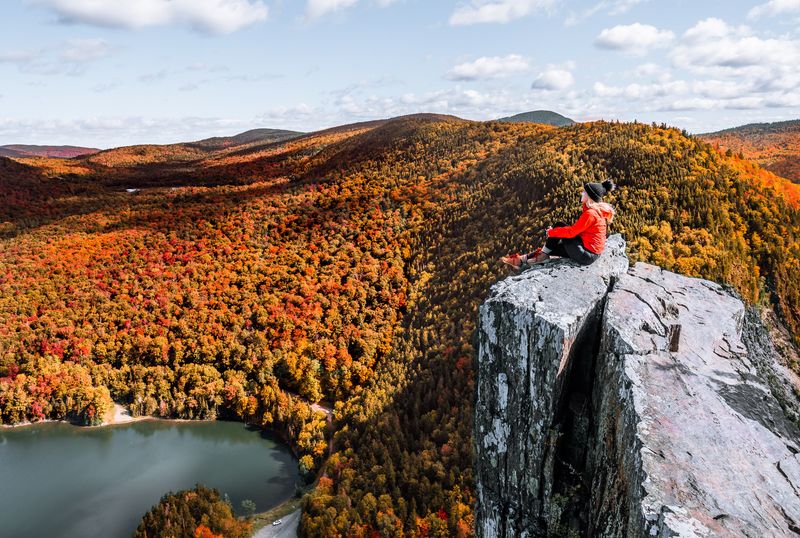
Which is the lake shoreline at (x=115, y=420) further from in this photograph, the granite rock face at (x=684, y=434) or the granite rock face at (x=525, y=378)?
the granite rock face at (x=684, y=434)

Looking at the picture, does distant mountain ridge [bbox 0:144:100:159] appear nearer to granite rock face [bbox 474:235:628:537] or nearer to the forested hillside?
the forested hillside

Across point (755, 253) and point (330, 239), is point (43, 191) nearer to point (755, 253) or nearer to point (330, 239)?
point (330, 239)

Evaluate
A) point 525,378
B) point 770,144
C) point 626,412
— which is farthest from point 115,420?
point 770,144

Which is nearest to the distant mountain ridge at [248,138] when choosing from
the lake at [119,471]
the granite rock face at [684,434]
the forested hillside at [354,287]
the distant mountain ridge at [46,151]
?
the distant mountain ridge at [46,151]

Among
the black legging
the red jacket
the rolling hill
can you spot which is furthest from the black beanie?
the rolling hill

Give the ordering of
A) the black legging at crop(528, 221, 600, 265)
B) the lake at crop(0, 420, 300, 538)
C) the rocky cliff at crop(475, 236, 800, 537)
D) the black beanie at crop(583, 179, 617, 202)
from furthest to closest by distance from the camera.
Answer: the lake at crop(0, 420, 300, 538) → the black legging at crop(528, 221, 600, 265) → the black beanie at crop(583, 179, 617, 202) → the rocky cliff at crop(475, 236, 800, 537)

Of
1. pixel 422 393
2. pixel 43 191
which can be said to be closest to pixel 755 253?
pixel 422 393
